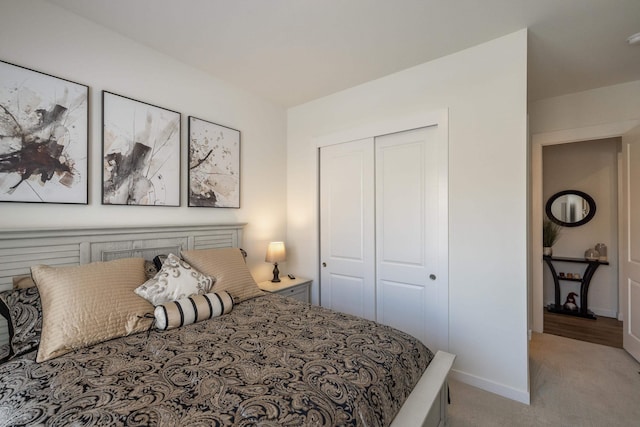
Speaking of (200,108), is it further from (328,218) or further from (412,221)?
(412,221)

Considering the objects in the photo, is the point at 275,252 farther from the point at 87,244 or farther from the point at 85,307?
the point at 85,307

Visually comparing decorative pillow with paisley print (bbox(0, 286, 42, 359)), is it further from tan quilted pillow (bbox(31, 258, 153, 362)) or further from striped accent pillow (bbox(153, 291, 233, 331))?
striped accent pillow (bbox(153, 291, 233, 331))

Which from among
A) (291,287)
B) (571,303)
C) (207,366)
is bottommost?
(571,303)

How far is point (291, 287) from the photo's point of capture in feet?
9.77

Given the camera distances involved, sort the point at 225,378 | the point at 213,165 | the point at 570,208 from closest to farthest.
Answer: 1. the point at 225,378
2. the point at 213,165
3. the point at 570,208

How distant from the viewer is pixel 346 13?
1900 mm

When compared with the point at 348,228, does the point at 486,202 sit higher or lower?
higher

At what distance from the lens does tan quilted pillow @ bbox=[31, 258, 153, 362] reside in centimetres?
134

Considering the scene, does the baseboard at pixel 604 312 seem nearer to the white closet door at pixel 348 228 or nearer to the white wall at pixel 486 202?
the white wall at pixel 486 202

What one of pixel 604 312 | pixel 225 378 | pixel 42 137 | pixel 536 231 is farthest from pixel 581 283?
pixel 42 137

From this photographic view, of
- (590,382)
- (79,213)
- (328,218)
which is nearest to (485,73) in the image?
(328,218)

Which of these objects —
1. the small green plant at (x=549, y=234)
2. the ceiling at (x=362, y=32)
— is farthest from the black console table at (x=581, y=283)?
the ceiling at (x=362, y=32)

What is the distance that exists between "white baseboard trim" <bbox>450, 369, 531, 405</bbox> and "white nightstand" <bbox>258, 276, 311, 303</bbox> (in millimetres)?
1586

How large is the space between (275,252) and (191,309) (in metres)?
1.37
